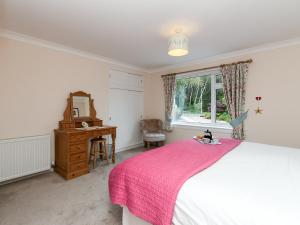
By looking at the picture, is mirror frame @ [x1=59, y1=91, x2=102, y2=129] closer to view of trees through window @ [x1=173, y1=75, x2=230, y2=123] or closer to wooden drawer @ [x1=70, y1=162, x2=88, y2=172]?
wooden drawer @ [x1=70, y1=162, x2=88, y2=172]

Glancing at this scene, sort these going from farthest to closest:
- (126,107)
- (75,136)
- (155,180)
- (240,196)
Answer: (126,107) → (75,136) → (155,180) → (240,196)

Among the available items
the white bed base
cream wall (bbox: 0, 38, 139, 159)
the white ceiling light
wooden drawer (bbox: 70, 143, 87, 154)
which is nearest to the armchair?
cream wall (bbox: 0, 38, 139, 159)

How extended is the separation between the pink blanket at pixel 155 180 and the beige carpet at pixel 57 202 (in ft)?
1.80

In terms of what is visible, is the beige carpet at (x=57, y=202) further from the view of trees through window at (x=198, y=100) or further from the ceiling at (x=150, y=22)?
the view of trees through window at (x=198, y=100)

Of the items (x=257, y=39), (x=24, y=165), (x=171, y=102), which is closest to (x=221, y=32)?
(x=257, y=39)

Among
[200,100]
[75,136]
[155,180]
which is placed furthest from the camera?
[200,100]

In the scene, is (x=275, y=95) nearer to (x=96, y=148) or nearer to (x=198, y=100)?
(x=198, y=100)

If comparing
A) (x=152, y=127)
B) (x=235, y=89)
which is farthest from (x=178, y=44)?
(x=152, y=127)

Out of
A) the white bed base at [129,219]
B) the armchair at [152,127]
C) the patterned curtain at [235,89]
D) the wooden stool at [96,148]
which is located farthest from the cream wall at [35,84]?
the patterned curtain at [235,89]

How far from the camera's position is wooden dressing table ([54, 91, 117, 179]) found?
112 inches

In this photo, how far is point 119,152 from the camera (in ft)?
14.4

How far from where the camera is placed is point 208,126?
13.1ft

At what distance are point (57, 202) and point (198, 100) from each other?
356 centimetres

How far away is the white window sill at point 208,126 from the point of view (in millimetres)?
3733
